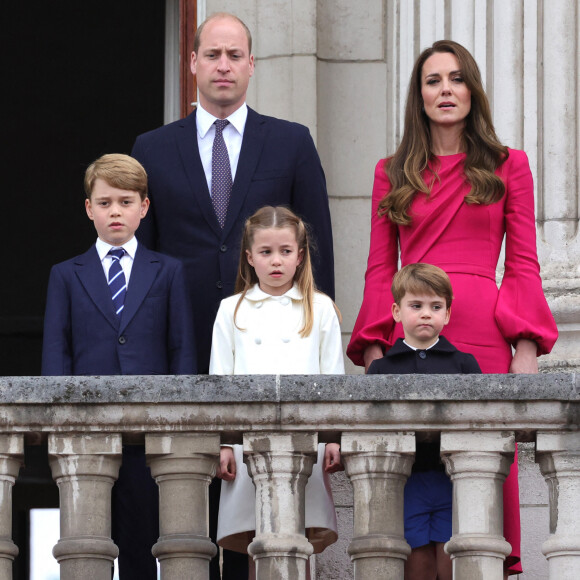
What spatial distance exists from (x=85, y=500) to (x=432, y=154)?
1638 mm

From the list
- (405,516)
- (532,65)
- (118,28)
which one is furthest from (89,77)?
(405,516)

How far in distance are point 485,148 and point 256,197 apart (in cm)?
75

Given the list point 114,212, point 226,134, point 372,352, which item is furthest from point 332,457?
point 226,134

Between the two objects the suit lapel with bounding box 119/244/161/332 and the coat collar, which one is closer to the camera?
the coat collar

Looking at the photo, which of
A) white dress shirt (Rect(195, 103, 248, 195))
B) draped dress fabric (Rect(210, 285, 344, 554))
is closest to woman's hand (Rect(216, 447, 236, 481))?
draped dress fabric (Rect(210, 285, 344, 554))

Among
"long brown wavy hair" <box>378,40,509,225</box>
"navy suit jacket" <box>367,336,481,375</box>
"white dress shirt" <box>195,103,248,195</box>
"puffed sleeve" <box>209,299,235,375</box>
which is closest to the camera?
"navy suit jacket" <box>367,336,481,375</box>

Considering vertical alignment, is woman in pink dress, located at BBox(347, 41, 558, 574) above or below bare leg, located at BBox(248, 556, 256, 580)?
above

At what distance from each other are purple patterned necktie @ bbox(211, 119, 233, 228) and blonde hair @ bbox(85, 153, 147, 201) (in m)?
0.30

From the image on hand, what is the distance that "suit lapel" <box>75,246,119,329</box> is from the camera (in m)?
5.52

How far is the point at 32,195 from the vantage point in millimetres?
14336

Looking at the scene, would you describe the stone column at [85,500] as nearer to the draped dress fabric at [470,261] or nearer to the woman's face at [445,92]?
the draped dress fabric at [470,261]

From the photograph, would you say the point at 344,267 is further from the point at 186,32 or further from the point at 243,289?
the point at 243,289

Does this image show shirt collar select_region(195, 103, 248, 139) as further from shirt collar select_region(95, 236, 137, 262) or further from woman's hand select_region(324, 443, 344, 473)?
woman's hand select_region(324, 443, 344, 473)

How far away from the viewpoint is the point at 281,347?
545 cm
